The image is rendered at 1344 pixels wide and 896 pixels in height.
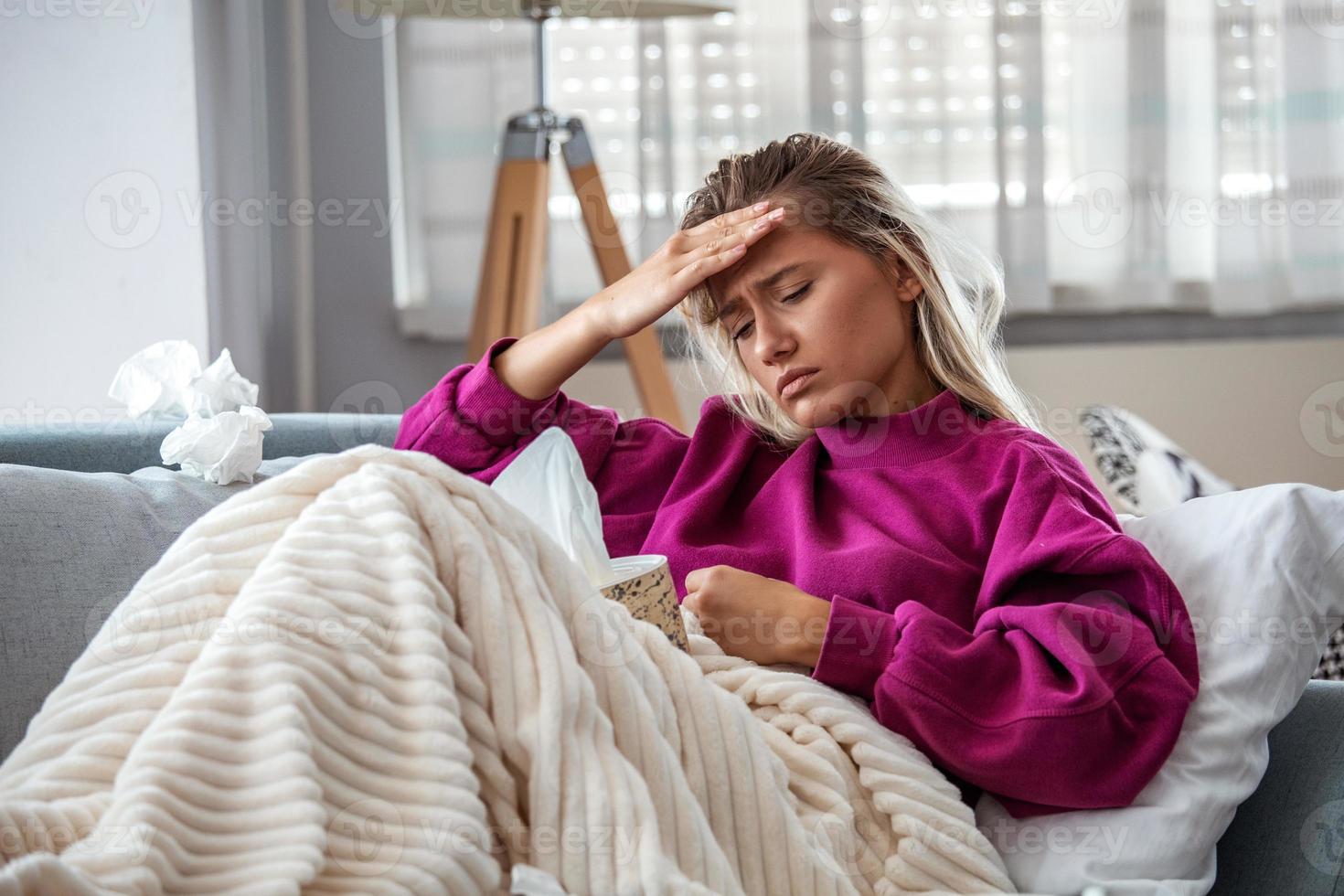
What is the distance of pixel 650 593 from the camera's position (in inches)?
39.5

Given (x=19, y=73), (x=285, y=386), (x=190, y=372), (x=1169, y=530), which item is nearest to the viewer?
(x=1169, y=530)

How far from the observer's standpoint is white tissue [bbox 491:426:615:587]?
3.47 feet

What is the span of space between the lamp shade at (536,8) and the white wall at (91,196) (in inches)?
13.5

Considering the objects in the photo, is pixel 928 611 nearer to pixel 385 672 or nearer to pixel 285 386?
pixel 385 672

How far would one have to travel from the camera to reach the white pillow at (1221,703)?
3.08 feet

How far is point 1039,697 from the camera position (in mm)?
968

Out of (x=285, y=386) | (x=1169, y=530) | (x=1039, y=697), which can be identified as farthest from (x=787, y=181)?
(x=285, y=386)

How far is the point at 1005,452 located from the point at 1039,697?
0.32 metres
